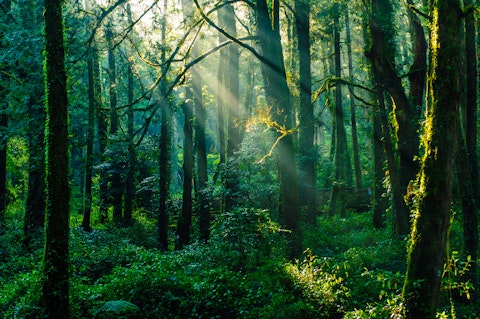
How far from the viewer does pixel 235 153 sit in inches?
733

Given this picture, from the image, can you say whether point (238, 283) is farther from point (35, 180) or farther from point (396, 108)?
point (35, 180)

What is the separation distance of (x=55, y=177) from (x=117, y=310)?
2.86 meters

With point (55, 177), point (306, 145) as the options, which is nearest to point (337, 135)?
point (306, 145)

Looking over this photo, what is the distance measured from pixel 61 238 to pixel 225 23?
15.3m

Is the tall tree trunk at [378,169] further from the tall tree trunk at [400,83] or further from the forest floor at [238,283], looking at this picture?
the tall tree trunk at [400,83]

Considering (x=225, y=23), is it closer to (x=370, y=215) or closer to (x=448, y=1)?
(x=370, y=215)

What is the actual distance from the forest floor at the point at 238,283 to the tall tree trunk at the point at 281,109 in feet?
2.44

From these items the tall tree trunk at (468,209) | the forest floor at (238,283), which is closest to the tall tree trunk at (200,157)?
the forest floor at (238,283)

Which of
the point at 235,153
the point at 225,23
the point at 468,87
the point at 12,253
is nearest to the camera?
the point at 468,87

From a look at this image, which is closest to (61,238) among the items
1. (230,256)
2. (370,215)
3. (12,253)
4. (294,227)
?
(230,256)

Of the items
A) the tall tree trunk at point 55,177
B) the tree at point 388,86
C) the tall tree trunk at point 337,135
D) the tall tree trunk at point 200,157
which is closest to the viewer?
the tall tree trunk at point 55,177

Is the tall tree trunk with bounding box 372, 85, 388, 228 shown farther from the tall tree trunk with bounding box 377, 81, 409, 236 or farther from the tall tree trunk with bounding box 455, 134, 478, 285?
the tall tree trunk with bounding box 455, 134, 478, 285

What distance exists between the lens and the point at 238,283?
9188 millimetres

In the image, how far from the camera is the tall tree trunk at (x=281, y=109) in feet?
36.4
